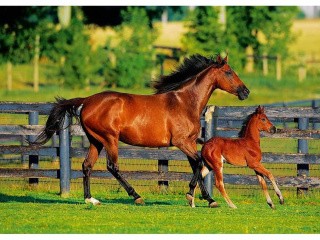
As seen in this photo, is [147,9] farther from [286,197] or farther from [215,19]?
[286,197]

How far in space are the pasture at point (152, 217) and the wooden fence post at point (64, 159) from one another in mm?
633

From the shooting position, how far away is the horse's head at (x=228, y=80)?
56.8 feet

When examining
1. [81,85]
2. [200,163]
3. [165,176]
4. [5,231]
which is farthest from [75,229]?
[81,85]

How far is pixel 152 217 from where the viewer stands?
48.0 ft

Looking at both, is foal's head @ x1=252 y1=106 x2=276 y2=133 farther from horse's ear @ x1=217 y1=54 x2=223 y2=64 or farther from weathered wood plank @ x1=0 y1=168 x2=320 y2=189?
weathered wood plank @ x1=0 y1=168 x2=320 y2=189

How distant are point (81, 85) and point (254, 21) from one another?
13963 millimetres

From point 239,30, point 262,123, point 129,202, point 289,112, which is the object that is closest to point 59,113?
point 129,202

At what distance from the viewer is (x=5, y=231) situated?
13.3 m

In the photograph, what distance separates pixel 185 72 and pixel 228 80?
73 cm

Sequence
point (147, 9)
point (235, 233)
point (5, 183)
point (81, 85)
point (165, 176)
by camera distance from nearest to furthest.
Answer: point (235, 233)
point (165, 176)
point (5, 183)
point (81, 85)
point (147, 9)

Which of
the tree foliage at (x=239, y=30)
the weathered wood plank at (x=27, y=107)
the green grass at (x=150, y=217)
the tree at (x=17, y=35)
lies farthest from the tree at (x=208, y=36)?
the green grass at (x=150, y=217)

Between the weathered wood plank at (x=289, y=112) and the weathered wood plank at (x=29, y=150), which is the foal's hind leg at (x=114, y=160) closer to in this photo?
the weathered wood plank at (x=29, y=150)

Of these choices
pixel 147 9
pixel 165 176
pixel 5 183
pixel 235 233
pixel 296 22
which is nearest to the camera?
pixel 235 233

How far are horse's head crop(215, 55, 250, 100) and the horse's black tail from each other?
2263mm
